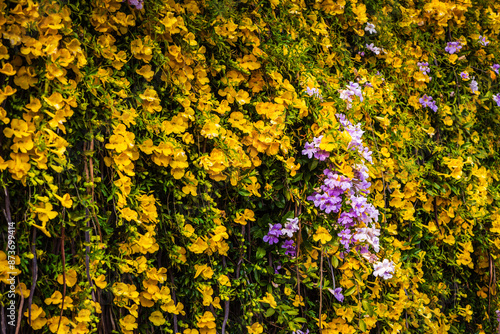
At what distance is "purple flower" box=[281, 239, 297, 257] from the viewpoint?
5.50 ft

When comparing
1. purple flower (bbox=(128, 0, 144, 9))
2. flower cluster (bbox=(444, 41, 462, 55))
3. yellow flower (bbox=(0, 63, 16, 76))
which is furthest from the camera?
flower cluster (bbox=(444, 41, 462, 55))

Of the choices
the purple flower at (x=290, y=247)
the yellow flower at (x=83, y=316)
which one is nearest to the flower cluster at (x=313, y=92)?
the purple flower at (x=290, y=247)

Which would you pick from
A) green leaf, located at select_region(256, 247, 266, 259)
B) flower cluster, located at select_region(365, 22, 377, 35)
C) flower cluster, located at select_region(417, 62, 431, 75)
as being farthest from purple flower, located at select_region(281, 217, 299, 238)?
flower cluster, located at select_region(417, 62, 431, 75)

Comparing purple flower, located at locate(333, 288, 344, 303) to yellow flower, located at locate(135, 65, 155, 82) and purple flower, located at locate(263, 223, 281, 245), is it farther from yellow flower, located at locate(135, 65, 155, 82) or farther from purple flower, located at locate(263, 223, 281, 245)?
yellow flower, located at locate(135, 65, 155, 82)

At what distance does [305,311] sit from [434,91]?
4.77ft

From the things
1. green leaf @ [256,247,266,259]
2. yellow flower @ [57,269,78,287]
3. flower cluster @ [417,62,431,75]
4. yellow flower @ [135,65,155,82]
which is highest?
yellow flower @ [135,65,155,82]

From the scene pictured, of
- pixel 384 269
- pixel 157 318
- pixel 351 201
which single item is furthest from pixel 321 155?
pixel 157 318

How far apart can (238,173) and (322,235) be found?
15.8 inches

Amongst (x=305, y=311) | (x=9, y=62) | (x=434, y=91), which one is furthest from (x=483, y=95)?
(x=9, y=62)

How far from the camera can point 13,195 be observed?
3.98 ft

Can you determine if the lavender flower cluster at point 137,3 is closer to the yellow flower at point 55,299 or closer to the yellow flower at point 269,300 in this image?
the yellow flower at point 55,299

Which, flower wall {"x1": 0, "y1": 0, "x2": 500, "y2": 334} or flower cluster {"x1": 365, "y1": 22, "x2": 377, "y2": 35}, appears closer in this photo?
flower wall {"x1": 0, "y1": 0, "x2": 500, "y2": 334}

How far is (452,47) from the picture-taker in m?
2.49

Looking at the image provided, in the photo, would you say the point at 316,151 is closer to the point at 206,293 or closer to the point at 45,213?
the point at 206,293
